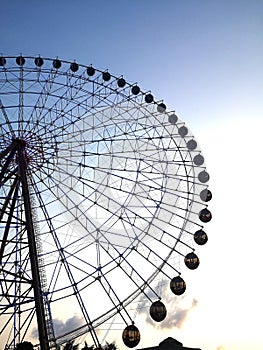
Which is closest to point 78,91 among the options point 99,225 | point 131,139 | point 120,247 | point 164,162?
point 131,139

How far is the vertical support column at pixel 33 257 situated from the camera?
13.8 metres

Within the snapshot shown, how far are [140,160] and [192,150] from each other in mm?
4231

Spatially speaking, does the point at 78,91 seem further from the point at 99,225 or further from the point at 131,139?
the point at 99,225

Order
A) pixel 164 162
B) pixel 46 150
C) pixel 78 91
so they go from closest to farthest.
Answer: pixel 46 150
pixel 164 162
pixel 78 91

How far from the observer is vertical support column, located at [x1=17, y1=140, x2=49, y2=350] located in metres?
13.8

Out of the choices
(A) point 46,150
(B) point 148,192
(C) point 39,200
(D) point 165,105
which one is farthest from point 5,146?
(D) point 165,105

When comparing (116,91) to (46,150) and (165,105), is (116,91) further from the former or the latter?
(46,150)

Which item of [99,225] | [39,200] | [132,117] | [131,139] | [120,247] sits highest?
[132,117]

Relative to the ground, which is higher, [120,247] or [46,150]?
[46,150]

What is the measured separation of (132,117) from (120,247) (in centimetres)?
763

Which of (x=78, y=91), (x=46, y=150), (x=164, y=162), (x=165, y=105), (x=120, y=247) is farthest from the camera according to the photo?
(x=165, y=105)

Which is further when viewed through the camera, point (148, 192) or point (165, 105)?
point (165, 105)

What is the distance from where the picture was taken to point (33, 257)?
1517 centimetres

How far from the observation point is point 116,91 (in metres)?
22.9
